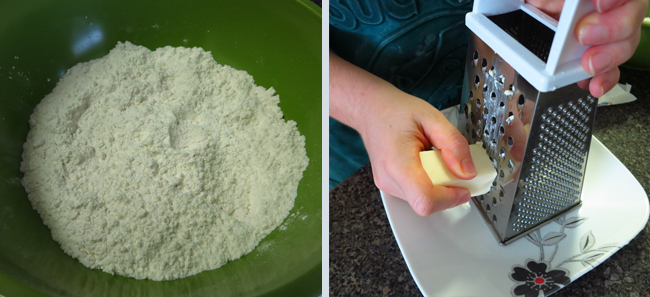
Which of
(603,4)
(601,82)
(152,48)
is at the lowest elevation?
(152,48)

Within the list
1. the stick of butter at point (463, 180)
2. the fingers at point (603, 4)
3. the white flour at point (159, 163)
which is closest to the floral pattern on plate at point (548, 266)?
the stick of butter at point (463, 180)

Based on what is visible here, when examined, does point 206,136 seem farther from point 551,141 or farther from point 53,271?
point 551,141

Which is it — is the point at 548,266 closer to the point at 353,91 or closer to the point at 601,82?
the point at 601,82

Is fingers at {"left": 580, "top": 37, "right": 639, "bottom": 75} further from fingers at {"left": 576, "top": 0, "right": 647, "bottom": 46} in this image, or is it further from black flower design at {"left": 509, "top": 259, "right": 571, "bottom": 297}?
black flower design at {"left": 509, "top": 259, "right": 571, "bottom": 297}

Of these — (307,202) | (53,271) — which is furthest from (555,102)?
(53,271)

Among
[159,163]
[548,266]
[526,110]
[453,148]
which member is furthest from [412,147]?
[159,163]
